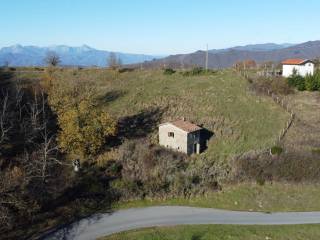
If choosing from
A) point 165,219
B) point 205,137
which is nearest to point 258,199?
point 165,219

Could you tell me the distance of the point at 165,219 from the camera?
28688mm

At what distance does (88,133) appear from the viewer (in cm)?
3703

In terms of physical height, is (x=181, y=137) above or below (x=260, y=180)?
above

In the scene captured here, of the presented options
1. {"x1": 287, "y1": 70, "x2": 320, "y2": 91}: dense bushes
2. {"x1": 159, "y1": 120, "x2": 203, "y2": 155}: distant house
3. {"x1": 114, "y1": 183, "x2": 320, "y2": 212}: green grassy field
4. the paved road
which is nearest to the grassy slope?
{"x1": 159, "y1": 120, "x2": 203, "y2": 155}: distant house

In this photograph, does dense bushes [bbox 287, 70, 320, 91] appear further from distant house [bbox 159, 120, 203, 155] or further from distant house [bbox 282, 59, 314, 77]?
distant house [bbox 159, 120, 203, 155]

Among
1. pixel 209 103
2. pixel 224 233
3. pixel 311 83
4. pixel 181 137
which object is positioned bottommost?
pixel 224 233

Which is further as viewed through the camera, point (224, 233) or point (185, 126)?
point (185, 126)

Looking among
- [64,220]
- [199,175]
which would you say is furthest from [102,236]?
[199,175]

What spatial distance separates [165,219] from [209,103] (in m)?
25.3

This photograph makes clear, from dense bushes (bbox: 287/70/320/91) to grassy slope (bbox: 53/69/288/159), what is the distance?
22.1 feet

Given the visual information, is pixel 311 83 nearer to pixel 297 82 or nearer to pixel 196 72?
pixel 297 82

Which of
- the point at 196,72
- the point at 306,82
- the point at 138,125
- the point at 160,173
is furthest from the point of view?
the point at 196,72

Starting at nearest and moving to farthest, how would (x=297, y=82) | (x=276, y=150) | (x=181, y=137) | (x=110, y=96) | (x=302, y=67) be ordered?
(x=276, y=150)
(x=181, y=137)
(x=110, y=96)
(x=297, y=82)
(x=302, y=67)

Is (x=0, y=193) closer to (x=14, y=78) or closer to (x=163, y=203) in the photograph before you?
(x=163, y=203)
